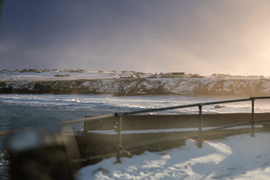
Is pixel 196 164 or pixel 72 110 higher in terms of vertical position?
pixel 196 164

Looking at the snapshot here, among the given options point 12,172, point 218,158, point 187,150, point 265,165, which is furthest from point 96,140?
point 265,165

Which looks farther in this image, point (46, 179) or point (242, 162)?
point (242, 162)

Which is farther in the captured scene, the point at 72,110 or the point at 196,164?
the point at 72,110

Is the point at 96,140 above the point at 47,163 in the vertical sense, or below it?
below

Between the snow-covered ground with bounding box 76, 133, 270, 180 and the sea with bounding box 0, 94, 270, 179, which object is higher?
the snow-covered ground with bounding box 76, 133, 270, 180

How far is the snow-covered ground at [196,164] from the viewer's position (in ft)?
9.80

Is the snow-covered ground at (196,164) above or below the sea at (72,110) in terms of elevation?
above

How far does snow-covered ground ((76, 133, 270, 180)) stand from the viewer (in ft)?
9.80

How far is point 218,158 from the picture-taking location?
11.9ft

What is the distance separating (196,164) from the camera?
3.36 metres

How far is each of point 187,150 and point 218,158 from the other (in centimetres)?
60

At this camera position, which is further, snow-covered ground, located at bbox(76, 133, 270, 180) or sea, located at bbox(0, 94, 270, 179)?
sea, located at bbox(0, 94, 270, 179)

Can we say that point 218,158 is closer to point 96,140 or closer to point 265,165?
point 265,165

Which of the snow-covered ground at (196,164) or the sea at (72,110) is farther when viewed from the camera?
the sea at (72,110)
